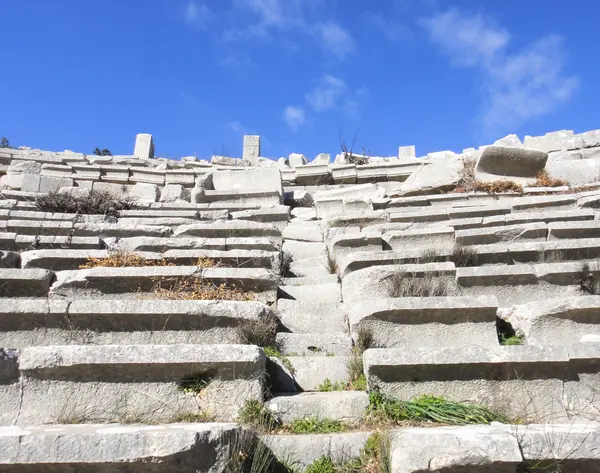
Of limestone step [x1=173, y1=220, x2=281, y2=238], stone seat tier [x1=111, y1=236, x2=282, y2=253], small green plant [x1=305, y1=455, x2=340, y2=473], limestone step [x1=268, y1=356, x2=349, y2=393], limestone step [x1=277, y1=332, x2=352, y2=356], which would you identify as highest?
limestone step [x1=173, y1=220, x2=281, y2=238]

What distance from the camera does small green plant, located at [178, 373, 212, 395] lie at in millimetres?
3635

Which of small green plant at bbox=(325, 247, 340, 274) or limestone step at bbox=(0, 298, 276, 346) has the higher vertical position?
small green plant at bbox=(325, 247, 340, 274)

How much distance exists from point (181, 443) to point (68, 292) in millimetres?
2768

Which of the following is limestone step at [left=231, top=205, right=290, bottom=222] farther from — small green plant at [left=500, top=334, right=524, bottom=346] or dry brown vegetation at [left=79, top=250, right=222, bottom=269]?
small green plant at [left=500, top=334, right=524, bottom=346]

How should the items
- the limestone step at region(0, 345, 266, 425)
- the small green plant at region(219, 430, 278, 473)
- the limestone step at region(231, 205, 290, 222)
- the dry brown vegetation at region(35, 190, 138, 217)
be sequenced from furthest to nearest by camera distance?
the dry brown vegetation at region(35, 190, 138, 217)
the limestone step at region(231, 205, 290, 222)
the limestone step at region(0, 345, 266, 425)
the small green plant at region(219, 430, 278, 473)

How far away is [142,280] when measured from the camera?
16.7 ft

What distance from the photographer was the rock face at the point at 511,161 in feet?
30.2

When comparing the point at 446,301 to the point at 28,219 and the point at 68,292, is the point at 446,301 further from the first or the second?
the point at 28,219

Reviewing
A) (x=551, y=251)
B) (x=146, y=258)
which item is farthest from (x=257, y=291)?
(x=551, y=251)

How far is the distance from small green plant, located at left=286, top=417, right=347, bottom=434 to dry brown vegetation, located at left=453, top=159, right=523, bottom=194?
6.31 meters

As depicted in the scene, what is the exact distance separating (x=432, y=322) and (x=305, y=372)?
42.7 inches

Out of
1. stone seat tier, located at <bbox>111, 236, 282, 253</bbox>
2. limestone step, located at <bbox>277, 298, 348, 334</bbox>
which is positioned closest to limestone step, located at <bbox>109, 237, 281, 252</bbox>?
stone seat tier, located at <bbox>111, 236, 282, 253</bbox>

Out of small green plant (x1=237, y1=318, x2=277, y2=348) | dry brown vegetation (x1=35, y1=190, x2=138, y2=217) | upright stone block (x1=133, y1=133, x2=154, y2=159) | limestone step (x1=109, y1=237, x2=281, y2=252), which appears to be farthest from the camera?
upright stone block (x1=133, y1=133, x2=154, y2=159)

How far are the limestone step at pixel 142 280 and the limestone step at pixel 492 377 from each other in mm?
1639
